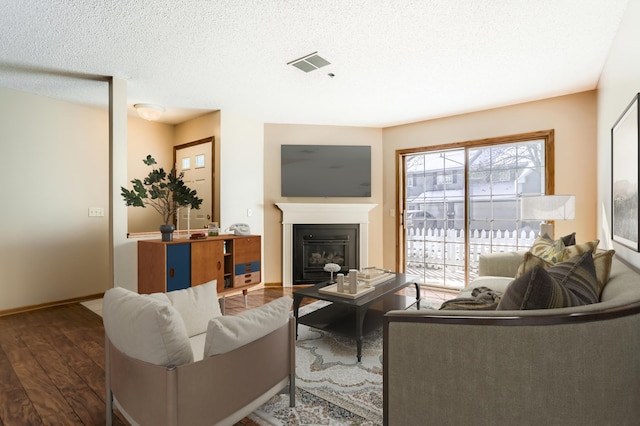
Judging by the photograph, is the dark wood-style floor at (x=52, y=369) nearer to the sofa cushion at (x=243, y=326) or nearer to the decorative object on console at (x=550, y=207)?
the sofa cushion at (x=243, y=326)

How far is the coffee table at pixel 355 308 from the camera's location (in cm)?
238

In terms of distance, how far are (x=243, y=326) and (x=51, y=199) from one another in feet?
12.8

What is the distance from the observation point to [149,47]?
107 inches

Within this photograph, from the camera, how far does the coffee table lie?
2.38 meters

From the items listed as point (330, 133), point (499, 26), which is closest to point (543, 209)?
point (499, 26)

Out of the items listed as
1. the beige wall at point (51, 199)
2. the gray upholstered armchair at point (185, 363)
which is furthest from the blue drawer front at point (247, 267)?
the gray upholstered armchair at point (185, 363)

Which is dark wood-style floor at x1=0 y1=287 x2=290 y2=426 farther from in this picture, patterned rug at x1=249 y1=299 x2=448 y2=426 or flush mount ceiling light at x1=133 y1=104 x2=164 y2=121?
flush mount ceiling light at x1=133 y1=104 x2=164 y2=121

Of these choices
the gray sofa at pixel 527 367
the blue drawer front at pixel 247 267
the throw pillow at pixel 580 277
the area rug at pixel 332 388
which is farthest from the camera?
the blue drawer front at pixel 247 267

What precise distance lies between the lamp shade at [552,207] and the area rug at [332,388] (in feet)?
6.81

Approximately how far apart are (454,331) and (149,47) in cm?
314

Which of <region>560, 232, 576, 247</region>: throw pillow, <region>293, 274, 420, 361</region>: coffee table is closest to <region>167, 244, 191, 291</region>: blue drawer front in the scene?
<region>293, 274, 420, 361</region>: coffee table

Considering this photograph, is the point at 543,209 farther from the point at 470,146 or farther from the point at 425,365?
the point at 425,365

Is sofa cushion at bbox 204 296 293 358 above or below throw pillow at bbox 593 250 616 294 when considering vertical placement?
below

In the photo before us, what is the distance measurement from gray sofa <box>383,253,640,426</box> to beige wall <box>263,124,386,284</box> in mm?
3860
